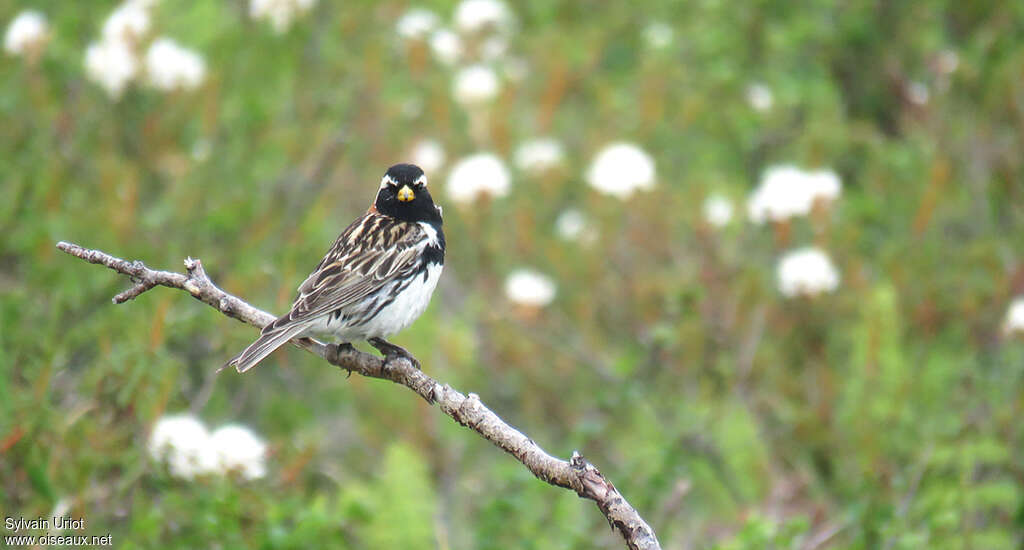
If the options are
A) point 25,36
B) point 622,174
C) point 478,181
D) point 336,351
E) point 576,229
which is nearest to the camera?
point 336,351

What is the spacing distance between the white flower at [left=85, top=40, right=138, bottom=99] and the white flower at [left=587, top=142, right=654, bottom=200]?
315cm

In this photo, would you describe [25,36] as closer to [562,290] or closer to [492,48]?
[492,48]

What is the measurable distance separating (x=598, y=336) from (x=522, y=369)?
621 millimetres

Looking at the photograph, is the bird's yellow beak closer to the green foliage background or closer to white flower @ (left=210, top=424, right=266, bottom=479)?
the green foliage background

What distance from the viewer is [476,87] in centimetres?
966

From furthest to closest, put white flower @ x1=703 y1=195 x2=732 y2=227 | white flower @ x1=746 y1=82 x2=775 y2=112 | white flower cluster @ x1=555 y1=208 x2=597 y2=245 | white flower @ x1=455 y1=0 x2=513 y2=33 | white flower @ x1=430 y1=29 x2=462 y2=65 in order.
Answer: white flower @ x1=455 y1=0 x2=513 y2=33
white flower @ x1=430 y1=29 x2=462 y2=65
white flower @ x1=746 y1=82 x2=775 y2=112
white flower cluster @ x1=555 y1=208 x2=597 y2=245
white flower @ x1=703 y1=195 x2=732 y2=227

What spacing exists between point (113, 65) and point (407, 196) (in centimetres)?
323

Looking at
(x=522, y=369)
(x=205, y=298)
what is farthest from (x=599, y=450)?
(x=205, y=298)

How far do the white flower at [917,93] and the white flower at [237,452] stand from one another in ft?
22.5

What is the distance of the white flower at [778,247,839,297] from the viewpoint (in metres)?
7.90

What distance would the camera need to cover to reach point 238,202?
302 inches

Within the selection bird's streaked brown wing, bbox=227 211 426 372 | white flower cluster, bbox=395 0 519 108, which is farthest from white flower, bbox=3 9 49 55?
bird's streaked brown wing, bbox=227 211 426 372

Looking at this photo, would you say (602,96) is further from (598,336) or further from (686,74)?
(598,336)

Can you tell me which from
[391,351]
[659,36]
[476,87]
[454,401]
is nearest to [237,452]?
[391,351]
